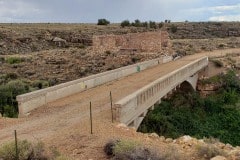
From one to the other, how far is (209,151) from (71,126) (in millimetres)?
4122

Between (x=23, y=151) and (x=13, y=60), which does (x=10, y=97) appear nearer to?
(x=23, y=151)

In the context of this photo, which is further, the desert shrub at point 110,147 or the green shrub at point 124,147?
the desert shrub at point 110,147

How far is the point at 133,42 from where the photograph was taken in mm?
36469

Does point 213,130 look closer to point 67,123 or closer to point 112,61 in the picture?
point 112,61

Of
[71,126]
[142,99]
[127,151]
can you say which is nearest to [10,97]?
[142,99]

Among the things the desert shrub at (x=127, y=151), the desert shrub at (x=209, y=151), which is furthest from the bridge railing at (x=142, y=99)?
the desert shrub at (x=209, y=151)

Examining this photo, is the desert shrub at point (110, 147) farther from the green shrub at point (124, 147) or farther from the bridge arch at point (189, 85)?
the bridge arch at point (189, 85)

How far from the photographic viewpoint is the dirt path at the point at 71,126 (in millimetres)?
9836

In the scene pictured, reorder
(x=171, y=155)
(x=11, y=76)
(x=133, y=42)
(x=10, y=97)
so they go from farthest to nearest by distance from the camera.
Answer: (x=133, y=42) → (x=11, y=76) → (x=10, y=97) → (x=171, y=155)

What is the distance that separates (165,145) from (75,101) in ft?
20.5

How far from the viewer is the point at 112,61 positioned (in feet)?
109

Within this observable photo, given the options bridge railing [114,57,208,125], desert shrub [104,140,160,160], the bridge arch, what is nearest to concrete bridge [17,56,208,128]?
bridge railing [114,57,208,125]

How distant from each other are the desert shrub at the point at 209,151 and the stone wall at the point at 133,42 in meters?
27.2

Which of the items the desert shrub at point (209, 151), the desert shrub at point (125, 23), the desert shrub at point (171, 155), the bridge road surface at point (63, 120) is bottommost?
the bridge road surface at point (63, 120)
